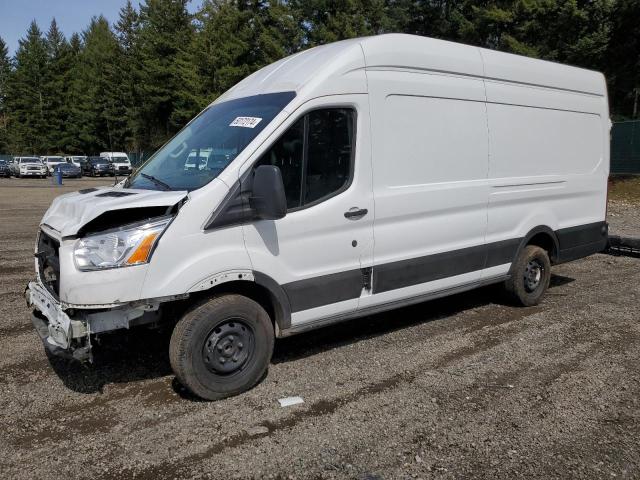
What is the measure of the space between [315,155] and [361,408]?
6.41 feet

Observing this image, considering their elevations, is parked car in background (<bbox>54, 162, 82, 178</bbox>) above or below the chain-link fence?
below

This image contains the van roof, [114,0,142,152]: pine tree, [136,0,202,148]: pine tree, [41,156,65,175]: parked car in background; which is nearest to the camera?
the van roof

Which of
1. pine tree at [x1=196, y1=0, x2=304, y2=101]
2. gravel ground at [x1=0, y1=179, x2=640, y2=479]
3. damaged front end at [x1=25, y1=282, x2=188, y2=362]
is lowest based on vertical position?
gravel ground at [x1=0, y1=179, x2=640, y2=479]

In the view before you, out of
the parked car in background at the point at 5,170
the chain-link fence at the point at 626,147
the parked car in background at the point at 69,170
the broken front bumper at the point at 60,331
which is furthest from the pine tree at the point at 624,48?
the parked car in background at the point at 5,170

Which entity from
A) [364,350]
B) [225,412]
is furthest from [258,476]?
[364,350]

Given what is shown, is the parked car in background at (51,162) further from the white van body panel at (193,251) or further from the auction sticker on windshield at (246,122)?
the white van body panel at (193,251)

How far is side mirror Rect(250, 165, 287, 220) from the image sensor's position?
12.5 feet

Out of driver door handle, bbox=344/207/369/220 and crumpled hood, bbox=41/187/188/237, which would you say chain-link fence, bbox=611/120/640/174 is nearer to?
driver door handle, bbox=344/207/369/220

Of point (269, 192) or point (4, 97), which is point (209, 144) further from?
point (4, 97)

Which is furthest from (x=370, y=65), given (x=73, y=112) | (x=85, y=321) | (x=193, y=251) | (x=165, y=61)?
(x=73, y=112)

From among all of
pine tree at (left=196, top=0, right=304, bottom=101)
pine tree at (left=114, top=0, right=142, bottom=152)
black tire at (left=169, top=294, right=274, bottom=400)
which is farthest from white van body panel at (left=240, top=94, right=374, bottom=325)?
pine tree at (left=114, top=0, right=142, bottom=152)

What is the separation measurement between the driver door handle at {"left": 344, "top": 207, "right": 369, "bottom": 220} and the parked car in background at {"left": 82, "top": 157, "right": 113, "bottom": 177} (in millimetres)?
44775

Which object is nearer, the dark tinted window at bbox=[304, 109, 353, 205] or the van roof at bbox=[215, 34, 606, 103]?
the dark tinted window at bbox=[304, 109, 353, 205]

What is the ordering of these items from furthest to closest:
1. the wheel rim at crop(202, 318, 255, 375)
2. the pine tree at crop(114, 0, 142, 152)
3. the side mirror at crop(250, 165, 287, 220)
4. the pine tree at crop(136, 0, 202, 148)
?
the pine tree at crop(114, 0, 142, 152) → the pine tree at crop(136, 0, 202, 148) → the wheel rim at crop(202, 318, 255, 375) → the side mirror at crop(250, 165, 287, 220)
